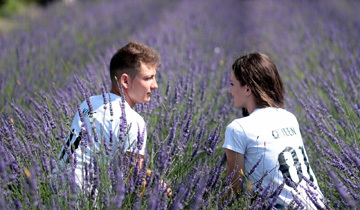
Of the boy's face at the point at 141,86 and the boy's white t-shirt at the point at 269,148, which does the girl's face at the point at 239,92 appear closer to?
the boy's white t-shirt at the point at 269,148

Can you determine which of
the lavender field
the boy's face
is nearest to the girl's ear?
the boy's face

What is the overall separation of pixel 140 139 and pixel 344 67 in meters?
3.14

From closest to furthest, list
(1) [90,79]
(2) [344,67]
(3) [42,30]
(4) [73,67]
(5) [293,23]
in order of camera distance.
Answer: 1. (1) [90,79]
2. (2) [344,67]
3. (4) [73,67]
4. (3) [42,30]
5. (5) [293,23]

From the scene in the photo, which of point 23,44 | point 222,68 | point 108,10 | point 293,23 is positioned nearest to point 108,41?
point 23,44

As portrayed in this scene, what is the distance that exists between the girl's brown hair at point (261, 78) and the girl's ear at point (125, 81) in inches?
24.3

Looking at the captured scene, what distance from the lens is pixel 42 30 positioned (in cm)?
616

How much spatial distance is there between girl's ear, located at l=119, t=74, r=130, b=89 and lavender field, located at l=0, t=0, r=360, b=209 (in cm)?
20

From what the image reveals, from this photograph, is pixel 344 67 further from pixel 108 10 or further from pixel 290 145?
pixel 108 10

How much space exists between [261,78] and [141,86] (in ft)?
2.18

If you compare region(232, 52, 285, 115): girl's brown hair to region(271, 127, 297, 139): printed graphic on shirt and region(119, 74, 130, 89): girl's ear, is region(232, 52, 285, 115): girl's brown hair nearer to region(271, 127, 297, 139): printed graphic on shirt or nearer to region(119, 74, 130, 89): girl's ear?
region(271, 127, 297, 139): printed graphic on shirt

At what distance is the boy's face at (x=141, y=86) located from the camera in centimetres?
256

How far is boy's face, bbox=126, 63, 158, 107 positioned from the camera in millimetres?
2557

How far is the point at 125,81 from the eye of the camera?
8.34ft

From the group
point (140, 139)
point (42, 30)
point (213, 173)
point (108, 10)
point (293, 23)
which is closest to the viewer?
point (140, 139)
